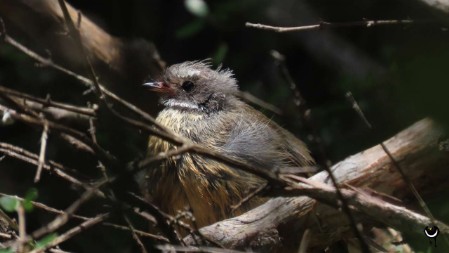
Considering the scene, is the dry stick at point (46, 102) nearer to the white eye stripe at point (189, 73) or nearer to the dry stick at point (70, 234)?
the dry stick at point (70, 234)

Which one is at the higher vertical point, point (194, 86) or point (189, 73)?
point (189, 73)

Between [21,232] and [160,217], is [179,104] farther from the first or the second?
[21,232]

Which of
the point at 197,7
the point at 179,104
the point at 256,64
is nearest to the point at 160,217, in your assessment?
the point at 179,104

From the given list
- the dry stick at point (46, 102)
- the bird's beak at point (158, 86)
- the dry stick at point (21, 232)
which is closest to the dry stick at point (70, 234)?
the dry stick at point (21, 232)

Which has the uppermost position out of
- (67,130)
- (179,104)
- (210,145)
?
(179,104)

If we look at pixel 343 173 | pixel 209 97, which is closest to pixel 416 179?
pixel 343 173

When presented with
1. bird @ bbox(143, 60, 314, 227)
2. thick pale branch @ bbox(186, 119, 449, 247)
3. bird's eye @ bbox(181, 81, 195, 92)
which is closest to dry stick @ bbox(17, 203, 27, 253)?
thick pale branch @ bbox(186, 119, 449, 247)

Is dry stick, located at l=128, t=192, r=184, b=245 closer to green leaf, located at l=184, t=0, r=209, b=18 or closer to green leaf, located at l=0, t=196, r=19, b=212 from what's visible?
green leaf, located at l=0, t=196, r=19, b=212
